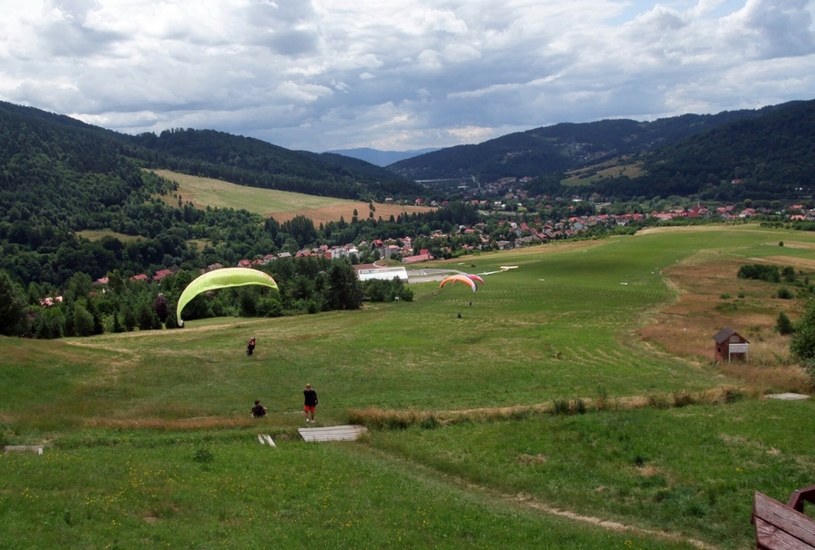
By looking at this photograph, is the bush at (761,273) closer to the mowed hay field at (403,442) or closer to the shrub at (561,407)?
the mowed hay field at (403,442)

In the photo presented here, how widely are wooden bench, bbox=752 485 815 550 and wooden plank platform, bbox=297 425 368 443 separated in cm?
1777

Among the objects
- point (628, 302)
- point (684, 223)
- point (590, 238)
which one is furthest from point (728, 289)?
point (684, 223)

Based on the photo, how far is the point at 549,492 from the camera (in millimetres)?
17266

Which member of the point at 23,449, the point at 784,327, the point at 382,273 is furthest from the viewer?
the point at 382,273

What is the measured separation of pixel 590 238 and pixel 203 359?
14737cm

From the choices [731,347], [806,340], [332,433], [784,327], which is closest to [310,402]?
[332,433]

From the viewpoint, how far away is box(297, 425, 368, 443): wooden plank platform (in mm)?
23281

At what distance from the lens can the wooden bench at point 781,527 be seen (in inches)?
243

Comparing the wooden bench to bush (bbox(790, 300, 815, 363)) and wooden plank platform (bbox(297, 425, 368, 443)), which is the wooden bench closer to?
wooden plank platform (bbox(297, 425, 368, 443))

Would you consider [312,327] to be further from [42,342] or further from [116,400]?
[116,400]

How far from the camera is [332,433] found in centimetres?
2384

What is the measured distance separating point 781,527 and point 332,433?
18.8 meters

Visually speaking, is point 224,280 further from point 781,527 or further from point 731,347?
point 781,527

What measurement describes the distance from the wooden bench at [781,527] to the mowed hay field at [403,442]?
22.6 feet
